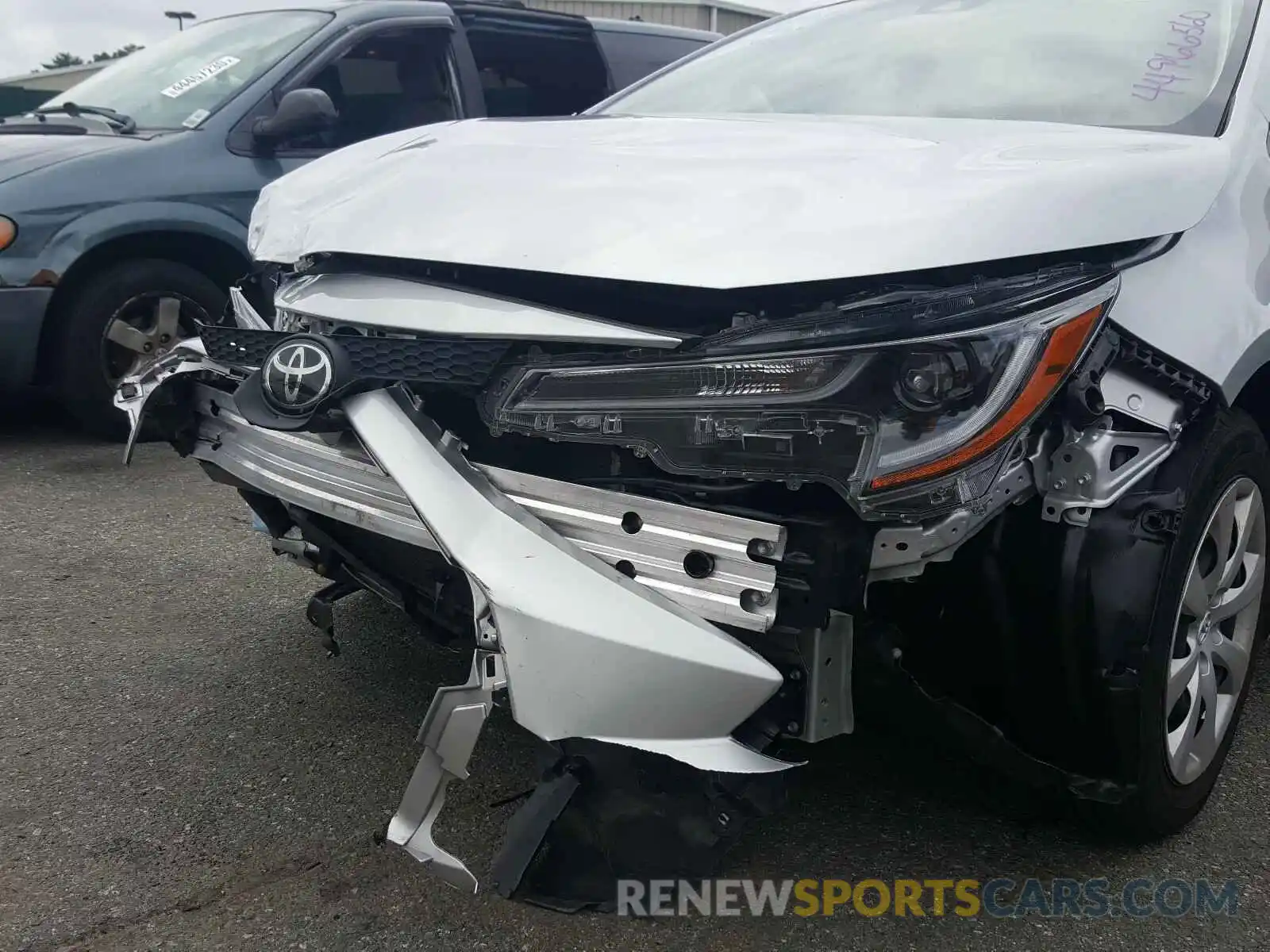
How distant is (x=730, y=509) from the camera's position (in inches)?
67.4

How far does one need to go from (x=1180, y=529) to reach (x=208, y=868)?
1.84m

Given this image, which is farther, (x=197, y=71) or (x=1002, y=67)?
(x=197, y=71)

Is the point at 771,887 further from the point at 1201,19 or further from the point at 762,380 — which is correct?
the point at 1201,19

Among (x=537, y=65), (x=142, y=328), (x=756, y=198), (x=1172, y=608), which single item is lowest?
(x=142, y=328)

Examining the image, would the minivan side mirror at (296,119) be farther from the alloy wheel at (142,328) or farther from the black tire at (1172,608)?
the black tire at (1172,608)

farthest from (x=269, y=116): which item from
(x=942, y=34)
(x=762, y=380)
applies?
(x=762, y=380)

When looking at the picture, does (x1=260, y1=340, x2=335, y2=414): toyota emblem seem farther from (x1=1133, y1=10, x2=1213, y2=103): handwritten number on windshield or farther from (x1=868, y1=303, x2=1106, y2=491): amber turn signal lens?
(x1=1133, y1=10, x2=1213, y2=103): handwritten number on windshield

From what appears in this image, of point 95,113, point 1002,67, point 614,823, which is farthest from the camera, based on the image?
point 95,113

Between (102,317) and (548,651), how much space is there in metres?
3.87

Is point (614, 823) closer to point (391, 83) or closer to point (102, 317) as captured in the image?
point (102, 317)

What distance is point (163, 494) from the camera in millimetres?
4461

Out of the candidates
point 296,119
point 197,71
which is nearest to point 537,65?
point 296,119

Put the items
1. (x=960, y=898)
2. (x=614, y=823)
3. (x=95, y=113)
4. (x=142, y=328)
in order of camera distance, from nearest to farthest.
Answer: (x=614, y=823) → (x=960, y=898) → (x=142, y=328) → (x=95, y=113)

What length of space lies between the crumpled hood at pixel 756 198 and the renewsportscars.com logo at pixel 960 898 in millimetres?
1110
